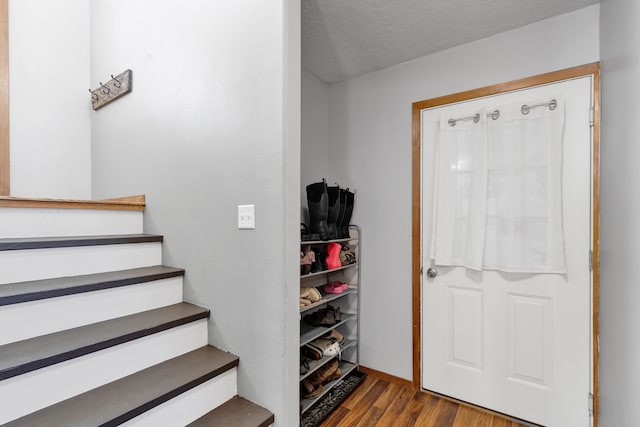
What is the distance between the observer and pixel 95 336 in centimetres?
115

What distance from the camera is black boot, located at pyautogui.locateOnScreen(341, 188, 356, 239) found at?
2.30m

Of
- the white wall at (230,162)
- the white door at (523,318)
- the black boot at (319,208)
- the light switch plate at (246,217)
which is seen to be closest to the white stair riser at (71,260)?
the white wall at (230,162)

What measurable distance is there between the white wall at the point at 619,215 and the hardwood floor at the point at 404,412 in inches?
25.5

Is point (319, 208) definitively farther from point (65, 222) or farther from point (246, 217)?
point (65, 222)

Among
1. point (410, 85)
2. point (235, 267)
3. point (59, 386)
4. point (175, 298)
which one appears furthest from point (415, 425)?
point (410, 85)

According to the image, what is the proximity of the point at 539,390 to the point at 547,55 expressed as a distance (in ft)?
6.84

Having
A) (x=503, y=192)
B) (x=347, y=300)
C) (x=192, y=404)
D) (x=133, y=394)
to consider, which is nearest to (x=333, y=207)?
(x=347, y=300)

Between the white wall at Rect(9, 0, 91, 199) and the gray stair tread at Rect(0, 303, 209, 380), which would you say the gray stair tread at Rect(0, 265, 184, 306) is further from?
the white wall at Rect(9, 0, 91, 199)

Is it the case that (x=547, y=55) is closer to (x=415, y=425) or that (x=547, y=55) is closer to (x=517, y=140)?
(x=517, y=140)

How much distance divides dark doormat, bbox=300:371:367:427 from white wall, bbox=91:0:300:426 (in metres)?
0.62

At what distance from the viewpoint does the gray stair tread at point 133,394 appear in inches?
36.7

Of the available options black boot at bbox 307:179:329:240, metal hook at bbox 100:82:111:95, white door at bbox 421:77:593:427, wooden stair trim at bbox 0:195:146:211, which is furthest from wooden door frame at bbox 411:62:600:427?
metal hook at bbox 100:82:111:95

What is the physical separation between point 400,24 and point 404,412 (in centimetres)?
256

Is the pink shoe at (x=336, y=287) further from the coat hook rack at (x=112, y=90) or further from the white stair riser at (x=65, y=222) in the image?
the coat hook rack at (x=112, y=90)
